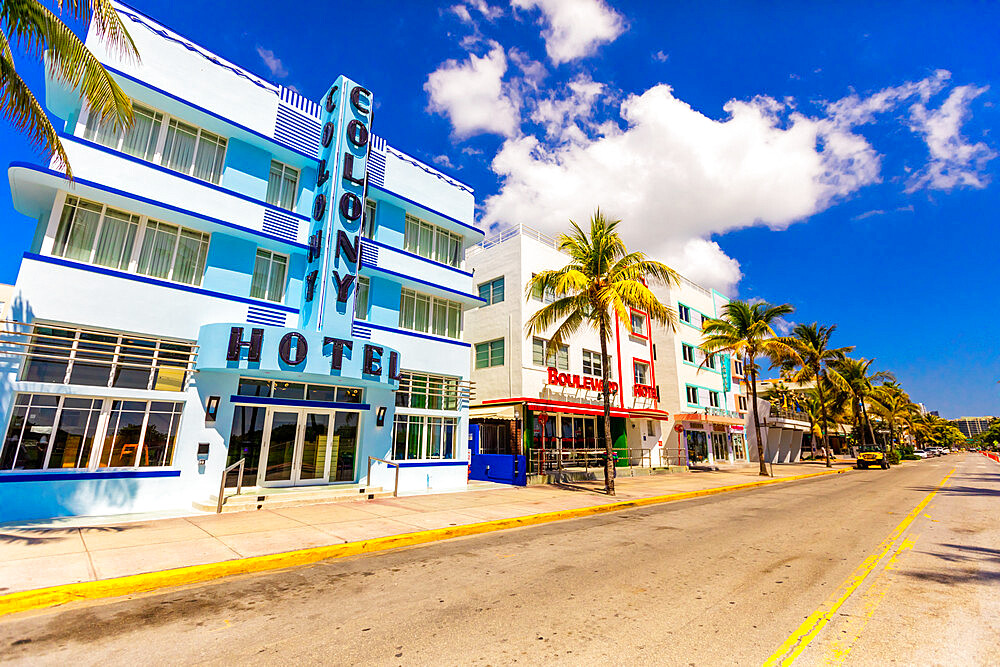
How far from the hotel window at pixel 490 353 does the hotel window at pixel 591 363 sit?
19.7 feet

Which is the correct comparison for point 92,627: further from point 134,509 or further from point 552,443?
point 552,443

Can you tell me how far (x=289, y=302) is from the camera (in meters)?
15.4

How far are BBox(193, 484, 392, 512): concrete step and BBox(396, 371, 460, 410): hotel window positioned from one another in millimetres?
3556

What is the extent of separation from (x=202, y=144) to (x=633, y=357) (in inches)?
1091

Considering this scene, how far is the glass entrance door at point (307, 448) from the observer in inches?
558

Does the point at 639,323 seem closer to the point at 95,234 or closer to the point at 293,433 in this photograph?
the point at 293,433

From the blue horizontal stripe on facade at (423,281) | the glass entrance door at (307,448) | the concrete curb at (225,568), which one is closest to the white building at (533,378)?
the blue horizontal stripe on facade at (423,281)

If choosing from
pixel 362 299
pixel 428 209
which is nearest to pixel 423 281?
pixel 362 299

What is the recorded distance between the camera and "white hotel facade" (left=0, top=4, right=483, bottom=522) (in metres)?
11.0

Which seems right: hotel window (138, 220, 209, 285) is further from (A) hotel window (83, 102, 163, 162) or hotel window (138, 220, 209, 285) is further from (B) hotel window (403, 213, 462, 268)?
(B) hotel window (403, 213, 462, 268)

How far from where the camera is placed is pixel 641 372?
111 feet

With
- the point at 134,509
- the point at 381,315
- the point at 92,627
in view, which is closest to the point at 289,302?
the point at 381,315

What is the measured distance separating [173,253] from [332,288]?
4433 mm

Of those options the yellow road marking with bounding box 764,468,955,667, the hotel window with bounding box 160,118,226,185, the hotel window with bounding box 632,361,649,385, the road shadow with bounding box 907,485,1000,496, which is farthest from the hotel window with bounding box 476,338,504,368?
the road shadow with bounding box 907,485,1000,496
